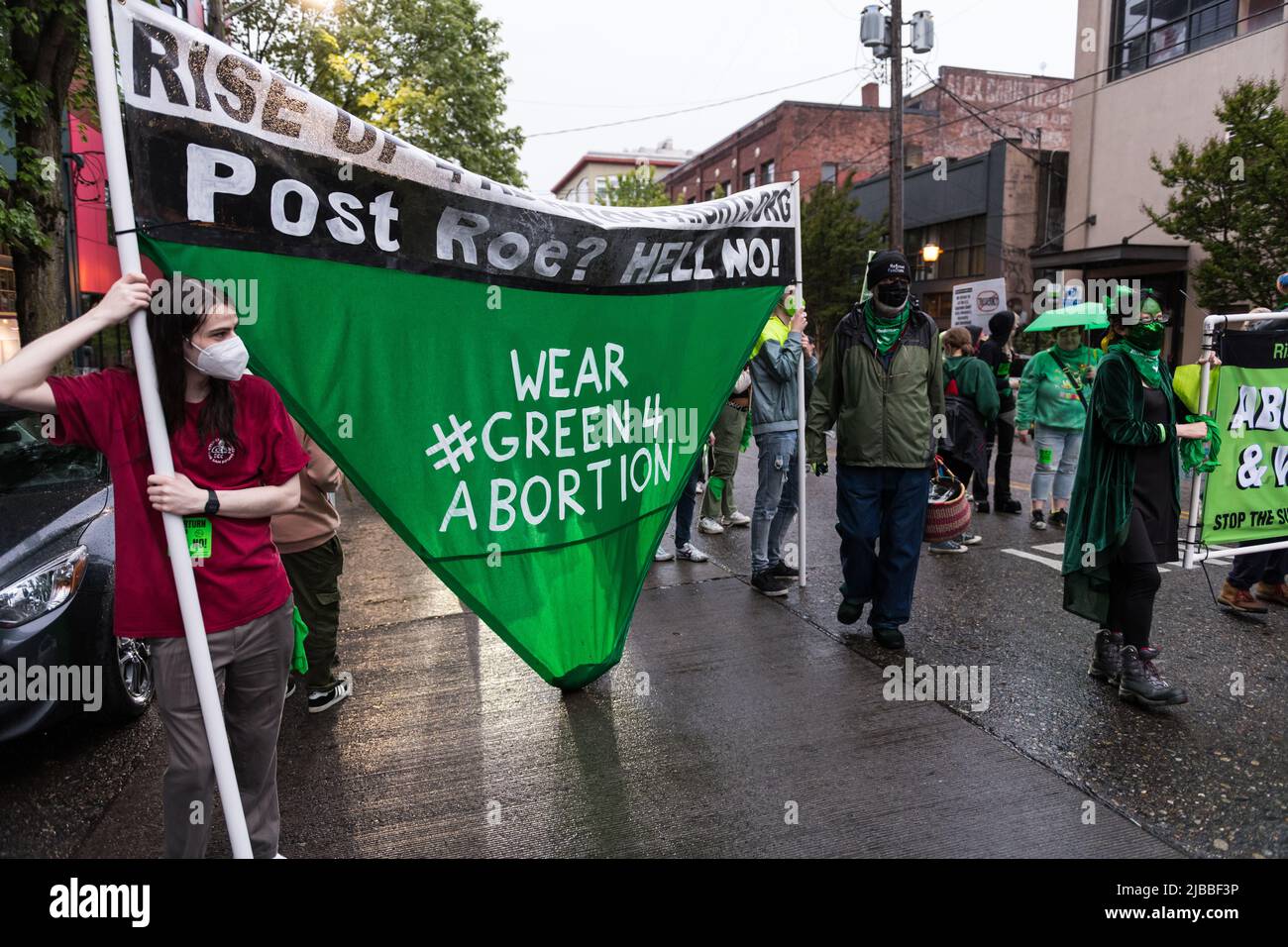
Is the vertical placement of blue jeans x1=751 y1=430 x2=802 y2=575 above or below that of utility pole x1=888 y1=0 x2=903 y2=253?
below

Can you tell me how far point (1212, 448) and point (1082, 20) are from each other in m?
20.2

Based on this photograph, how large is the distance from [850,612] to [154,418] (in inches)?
152

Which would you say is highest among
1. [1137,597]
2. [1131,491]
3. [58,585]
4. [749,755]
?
[1131,491]

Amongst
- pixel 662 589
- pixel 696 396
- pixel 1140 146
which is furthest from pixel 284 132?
pixel 1140 146

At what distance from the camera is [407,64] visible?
20797 millimetres

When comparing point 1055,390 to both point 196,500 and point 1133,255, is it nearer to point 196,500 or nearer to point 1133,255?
point 196,500

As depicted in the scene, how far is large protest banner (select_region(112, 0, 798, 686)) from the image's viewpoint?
2.42m

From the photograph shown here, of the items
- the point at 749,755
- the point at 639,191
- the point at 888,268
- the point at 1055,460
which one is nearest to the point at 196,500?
the point at 749,755

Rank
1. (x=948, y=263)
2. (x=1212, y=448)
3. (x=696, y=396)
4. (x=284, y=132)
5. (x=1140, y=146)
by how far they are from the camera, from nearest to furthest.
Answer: (x=284, y=132)
(x=696, y=396)
(x=1212, y=448)
(x=1140, y=146)
(x=948, y=263)

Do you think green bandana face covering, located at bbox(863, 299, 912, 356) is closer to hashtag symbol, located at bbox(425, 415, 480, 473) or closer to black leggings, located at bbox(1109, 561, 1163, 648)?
black leggings, located at bbox(1109, 561, 1163, 648)

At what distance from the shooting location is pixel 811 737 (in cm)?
384

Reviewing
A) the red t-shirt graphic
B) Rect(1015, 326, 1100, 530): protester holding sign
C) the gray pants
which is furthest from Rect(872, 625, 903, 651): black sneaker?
Rect(1015, 326, 1100, 530): protester holding sign

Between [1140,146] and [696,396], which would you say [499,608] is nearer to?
[696,396]

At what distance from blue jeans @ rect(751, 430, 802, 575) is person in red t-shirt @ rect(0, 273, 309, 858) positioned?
3905 mm
